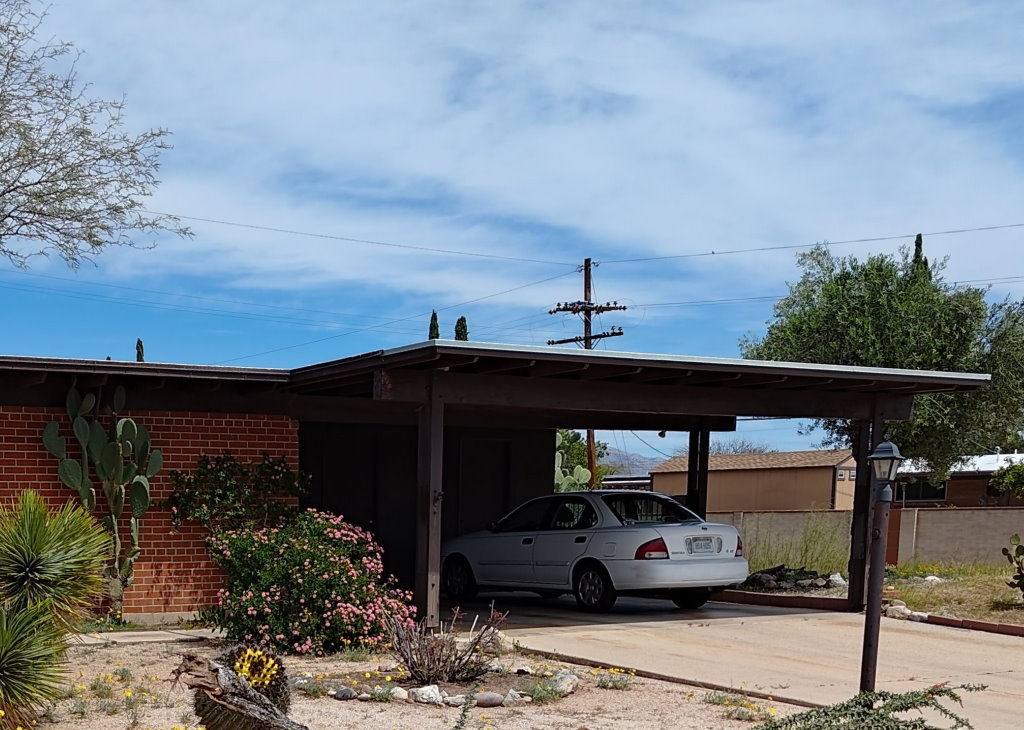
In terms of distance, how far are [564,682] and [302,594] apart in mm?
2936

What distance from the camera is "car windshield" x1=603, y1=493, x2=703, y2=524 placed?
14.9 m

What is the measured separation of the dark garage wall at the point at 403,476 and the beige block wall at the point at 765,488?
20779mm

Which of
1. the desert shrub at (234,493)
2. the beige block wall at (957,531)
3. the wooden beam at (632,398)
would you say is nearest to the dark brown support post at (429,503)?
the wooden beam at (632,398)

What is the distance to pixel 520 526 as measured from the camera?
52.3 feet

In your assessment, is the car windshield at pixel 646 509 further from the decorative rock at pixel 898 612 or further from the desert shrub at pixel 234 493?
the desert shrub at pixel 234 493

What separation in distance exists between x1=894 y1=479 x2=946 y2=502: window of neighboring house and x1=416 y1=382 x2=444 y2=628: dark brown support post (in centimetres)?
3085

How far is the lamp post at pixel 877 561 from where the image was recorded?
28.6 feet

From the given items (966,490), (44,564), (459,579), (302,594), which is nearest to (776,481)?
(966,490)

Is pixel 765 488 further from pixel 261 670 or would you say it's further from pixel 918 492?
pixel 261 670

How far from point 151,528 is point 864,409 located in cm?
861

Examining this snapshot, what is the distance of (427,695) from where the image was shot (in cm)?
872

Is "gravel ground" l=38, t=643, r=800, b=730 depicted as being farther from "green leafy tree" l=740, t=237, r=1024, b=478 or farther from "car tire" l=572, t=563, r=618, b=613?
"green leafy tree" l=740, t=237, r=1024, b=478

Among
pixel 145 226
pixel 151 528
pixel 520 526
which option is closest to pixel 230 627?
pixel 151 528

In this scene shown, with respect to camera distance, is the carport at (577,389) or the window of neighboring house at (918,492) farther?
the window of neighboring house at (918,492)
